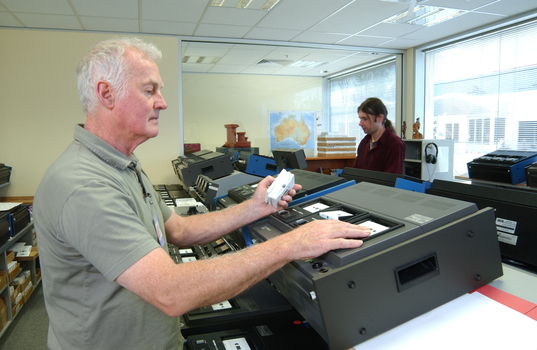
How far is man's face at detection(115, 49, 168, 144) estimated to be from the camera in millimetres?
1020

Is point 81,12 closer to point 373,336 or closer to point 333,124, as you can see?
point 333,124

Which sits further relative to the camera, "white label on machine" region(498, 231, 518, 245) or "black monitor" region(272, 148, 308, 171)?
"black monitor" region(272, 148, 308, 171)

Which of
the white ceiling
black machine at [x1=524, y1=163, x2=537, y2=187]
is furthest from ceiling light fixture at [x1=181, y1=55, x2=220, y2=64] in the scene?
black machine at [x1=524, y1=163, x2=537, y2=187]

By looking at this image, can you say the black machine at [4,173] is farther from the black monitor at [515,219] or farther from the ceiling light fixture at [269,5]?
the black monitor at [515,219]

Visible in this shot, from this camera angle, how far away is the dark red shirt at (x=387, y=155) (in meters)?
2.97

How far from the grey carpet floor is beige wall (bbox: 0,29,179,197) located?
1675 millimetres

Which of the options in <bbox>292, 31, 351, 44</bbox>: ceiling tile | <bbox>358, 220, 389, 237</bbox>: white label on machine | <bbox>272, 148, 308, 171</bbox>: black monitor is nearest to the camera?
<bbox>358, 220, 389, 237</bbox>: white label on machine

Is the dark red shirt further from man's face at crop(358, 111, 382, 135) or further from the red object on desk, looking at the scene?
the red object on desk

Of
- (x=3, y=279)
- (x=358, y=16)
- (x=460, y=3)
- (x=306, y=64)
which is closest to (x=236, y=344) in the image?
(x=3, y=279)

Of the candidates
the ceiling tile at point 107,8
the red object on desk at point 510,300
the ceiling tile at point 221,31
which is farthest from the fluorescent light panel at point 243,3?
the red object on desk at point 510,300

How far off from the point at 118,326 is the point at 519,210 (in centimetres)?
115

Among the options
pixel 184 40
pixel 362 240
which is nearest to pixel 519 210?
pixel 362 240

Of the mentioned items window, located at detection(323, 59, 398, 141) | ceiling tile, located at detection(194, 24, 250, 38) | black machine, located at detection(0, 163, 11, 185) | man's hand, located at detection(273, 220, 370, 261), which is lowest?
black machine, located at detection(0, 163, 11, 185)

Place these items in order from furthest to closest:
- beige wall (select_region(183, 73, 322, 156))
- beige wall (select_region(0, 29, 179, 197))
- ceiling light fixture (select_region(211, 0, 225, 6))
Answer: beige wall (select_region(183, 73, 322, 156)), beige wall (select_region(0, 29, 179, 197)), ceiling light fixture (select_region(211, 0, 225, 6))
